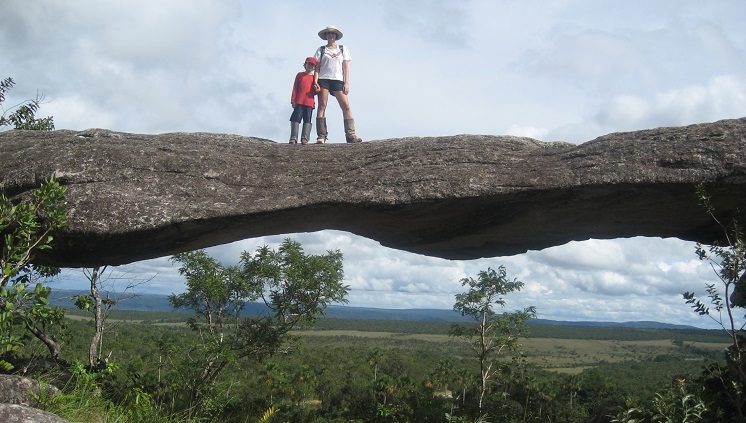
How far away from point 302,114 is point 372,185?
2.87 meters

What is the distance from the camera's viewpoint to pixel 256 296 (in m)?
16.5

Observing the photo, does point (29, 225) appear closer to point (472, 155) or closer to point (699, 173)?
point (472, 155)

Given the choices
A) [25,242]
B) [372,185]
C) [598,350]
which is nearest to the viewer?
[25,242]

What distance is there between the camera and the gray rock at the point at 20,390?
8625mm

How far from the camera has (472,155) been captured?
409 inches

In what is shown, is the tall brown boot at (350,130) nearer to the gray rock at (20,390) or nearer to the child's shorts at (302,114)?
the child's shorts at (302,114)

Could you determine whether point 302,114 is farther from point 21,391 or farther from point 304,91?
point 21,391

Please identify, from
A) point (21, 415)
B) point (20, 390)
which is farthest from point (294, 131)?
point (21, 415)

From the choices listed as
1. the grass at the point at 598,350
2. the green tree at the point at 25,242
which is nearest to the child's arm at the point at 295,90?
the green tree at the point at 25,242

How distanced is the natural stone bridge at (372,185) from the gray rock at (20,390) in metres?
2.19

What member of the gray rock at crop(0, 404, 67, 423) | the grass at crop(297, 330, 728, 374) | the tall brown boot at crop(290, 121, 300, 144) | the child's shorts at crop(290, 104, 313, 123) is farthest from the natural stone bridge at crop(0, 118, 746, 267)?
the grass at crop(297, 330, 728, 374)

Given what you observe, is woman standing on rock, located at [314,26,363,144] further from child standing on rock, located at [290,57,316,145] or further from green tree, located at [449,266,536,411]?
green tree, located at [449,266,536,411]

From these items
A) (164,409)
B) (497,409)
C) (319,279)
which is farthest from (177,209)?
(497,409)

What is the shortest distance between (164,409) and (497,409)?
387 inches
